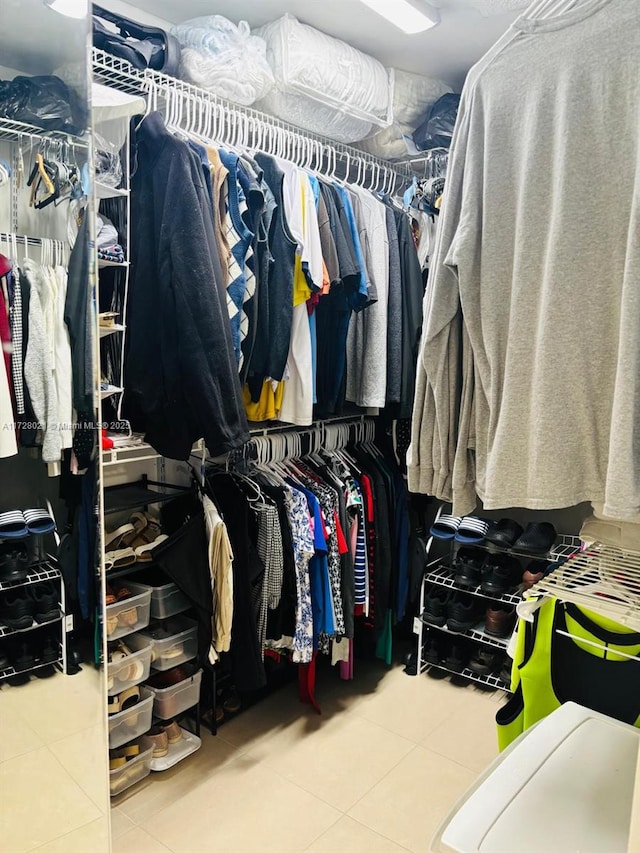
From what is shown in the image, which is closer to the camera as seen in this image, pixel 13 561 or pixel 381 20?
pixel 13 561

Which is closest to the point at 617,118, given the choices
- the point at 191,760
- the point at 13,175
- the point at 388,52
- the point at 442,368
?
the point at 442,368

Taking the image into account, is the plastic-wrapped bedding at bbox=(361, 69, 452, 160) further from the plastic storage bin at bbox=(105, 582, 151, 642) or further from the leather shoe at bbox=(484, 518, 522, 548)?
the plastic storage bin at bbox=(105, 582, 151, 642)

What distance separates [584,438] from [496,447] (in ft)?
0.42

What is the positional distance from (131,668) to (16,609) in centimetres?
79

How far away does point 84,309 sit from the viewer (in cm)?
132

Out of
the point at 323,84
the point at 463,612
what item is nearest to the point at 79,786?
the point at 463,612

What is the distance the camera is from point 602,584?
35.2 inches

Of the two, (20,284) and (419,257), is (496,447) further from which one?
(419,257)

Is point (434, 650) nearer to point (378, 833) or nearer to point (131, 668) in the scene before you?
point (378, 833)

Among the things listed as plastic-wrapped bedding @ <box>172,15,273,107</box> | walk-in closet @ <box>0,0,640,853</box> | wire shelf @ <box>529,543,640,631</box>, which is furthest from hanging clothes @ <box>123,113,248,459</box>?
wire shelf @ <box>529,543,640,631</box>

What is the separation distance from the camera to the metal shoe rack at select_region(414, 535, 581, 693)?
8.14 feet

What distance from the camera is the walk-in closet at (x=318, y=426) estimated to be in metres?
0.89

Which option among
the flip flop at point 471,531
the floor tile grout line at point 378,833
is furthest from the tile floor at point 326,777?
the flip flop at point 471,531

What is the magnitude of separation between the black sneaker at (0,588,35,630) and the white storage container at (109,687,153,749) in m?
0.77
